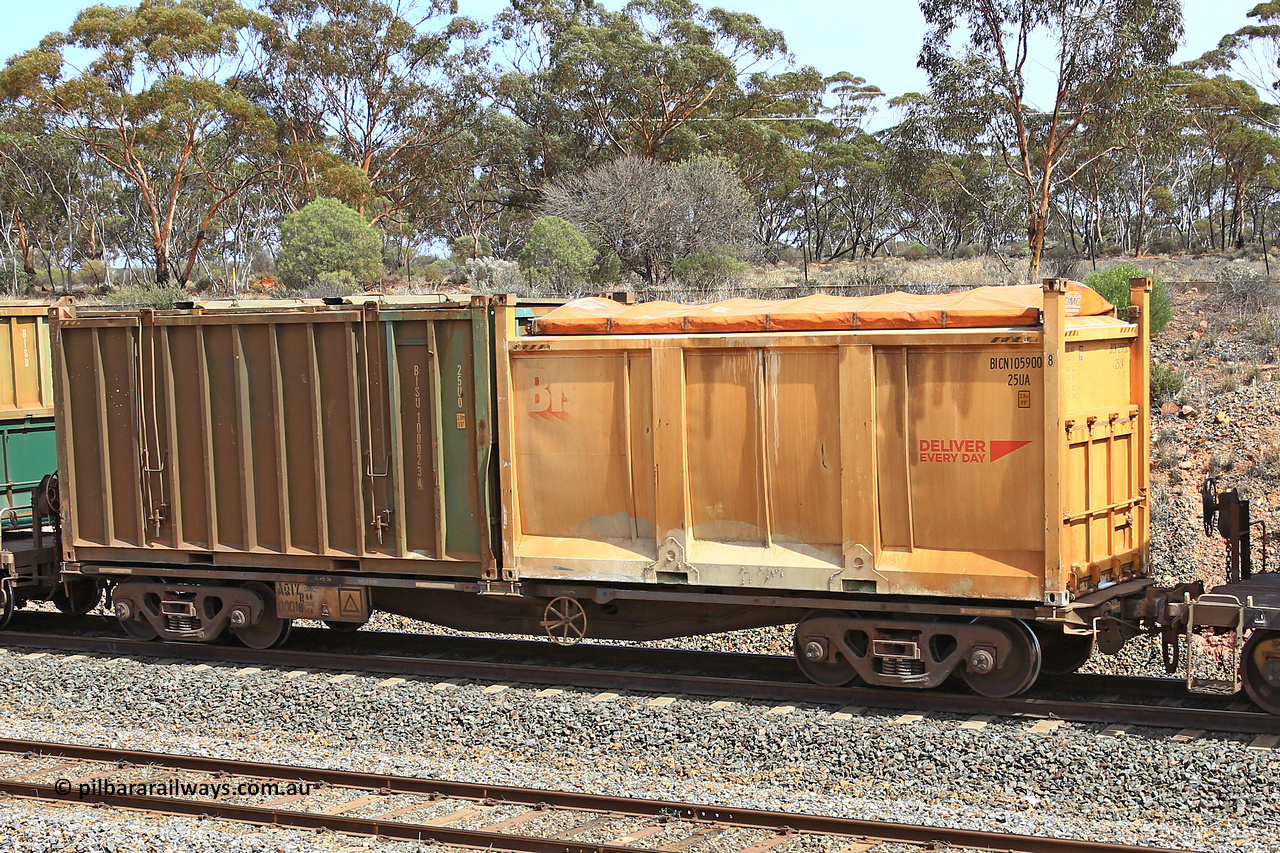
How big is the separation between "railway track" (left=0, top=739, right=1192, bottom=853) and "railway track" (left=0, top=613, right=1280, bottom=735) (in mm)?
2186

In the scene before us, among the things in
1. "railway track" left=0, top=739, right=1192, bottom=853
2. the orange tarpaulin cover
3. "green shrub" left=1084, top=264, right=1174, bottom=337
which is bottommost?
"railway track" left=0, top=739, right=1192, bottom=853

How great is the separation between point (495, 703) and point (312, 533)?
250cm

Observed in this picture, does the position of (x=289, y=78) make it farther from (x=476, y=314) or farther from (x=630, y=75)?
(x=476, y=314)

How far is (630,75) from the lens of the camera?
49.5 meters

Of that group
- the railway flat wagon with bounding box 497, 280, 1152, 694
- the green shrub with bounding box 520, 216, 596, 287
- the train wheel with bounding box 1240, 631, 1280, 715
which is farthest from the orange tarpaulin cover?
the green shrub with bounding box 520, 216, 596, 287

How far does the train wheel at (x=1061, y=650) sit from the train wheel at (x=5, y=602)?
9.81m

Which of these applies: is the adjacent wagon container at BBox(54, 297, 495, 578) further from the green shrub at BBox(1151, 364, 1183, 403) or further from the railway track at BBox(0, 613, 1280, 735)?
the green shrub at BBox(1151, 364, 1183, 403)

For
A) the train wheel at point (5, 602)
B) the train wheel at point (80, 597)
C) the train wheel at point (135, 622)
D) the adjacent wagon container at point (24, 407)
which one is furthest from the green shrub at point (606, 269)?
the train wheel at point (135, 622)

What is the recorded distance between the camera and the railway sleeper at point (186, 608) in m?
10.7

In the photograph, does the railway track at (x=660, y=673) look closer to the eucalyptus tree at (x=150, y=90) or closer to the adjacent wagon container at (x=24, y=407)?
the adjacent wagon container at (x=24, y=407)

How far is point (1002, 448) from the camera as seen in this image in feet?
27.0

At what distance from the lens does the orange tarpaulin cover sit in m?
8.30

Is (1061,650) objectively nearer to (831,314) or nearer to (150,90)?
(831,314)

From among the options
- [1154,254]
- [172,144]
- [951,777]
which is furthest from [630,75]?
[951,777]
